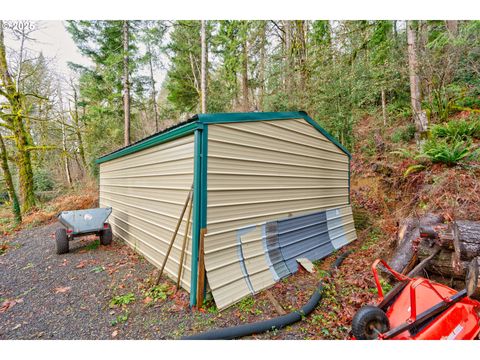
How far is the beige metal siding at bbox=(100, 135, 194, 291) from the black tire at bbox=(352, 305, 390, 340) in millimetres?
2225

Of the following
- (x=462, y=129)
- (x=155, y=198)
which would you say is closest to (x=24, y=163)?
(x=155, y=198)

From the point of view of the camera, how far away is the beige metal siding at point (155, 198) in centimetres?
345

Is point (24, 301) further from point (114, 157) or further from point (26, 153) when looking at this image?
point (26, 153)

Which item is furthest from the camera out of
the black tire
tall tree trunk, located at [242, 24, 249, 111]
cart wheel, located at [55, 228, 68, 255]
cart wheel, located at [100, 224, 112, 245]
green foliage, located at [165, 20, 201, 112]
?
green foliage, located at [165, 20, 201, 112]

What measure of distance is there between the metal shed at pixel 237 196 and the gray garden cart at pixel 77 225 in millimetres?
607

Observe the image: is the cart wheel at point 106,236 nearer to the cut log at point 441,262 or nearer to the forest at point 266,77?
the forest at point 266,77

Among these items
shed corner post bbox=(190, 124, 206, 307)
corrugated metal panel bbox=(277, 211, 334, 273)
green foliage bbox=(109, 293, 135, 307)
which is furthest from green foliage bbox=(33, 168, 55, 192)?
corrugated metal panel bbox=(277, 211, 334, 273)

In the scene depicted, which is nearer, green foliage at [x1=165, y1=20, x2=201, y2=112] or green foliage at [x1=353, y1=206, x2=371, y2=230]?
green foliage at [x1=353, y1=206, x2=371, y2=230]

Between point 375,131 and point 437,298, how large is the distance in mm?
6926

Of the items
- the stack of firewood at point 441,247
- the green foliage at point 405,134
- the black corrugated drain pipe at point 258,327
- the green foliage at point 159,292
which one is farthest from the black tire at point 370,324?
the green foliage at point 405,134

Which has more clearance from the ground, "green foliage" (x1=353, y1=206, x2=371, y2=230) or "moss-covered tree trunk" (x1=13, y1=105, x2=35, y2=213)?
"moss-covered tree trunk" (x1=13, y1=105, x2=35, y2=213)

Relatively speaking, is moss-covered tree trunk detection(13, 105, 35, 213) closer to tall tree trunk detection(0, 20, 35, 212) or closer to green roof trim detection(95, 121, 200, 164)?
tall tree trunk detection(0, 20, 35, 212)

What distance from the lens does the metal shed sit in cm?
310

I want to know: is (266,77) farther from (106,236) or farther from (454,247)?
(454,247)
